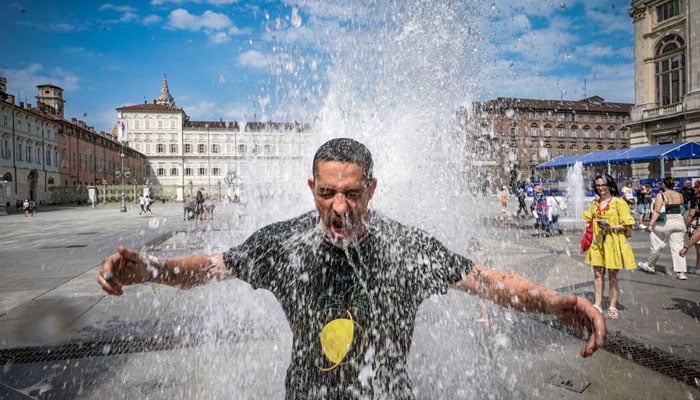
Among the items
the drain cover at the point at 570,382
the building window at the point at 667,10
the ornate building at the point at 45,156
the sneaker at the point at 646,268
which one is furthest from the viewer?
the ornate building at the point at 45,156

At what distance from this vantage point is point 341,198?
158 cm

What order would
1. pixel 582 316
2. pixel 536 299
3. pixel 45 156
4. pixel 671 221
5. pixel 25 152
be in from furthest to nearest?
1. pixel 45 156
2. pixel 25 152
3. pixel 671 221
4. pixel 536 299
5. pixel 582 316

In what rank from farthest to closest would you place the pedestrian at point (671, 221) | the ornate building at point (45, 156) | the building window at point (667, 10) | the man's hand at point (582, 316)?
1. the ornate building at point (45, 156)
2. the building window at point (667, 10)
3. the pedestrian at point (671, 221)
4. the man's hand at point (582, 316)

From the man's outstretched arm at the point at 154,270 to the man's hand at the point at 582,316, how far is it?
130 cm

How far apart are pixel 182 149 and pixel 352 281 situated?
98.5 m

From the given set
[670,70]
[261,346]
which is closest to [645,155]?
[670,70]

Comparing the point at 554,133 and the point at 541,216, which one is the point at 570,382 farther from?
the point at 554,133

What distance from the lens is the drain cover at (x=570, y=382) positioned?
10.7 ft

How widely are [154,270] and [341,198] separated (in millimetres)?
781

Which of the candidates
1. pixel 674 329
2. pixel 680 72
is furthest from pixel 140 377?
pixel 680 72

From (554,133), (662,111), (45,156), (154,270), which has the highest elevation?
(554,133)

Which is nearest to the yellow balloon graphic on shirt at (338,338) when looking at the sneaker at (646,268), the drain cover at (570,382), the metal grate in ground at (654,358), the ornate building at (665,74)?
the metal grate in ground at (654,358)

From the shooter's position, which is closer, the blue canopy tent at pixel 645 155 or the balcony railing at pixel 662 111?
the blue canopy tent at pixel 645 155

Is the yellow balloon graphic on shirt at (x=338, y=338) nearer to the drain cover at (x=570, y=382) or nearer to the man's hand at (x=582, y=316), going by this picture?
the man's hand at (x=582, y=316)
